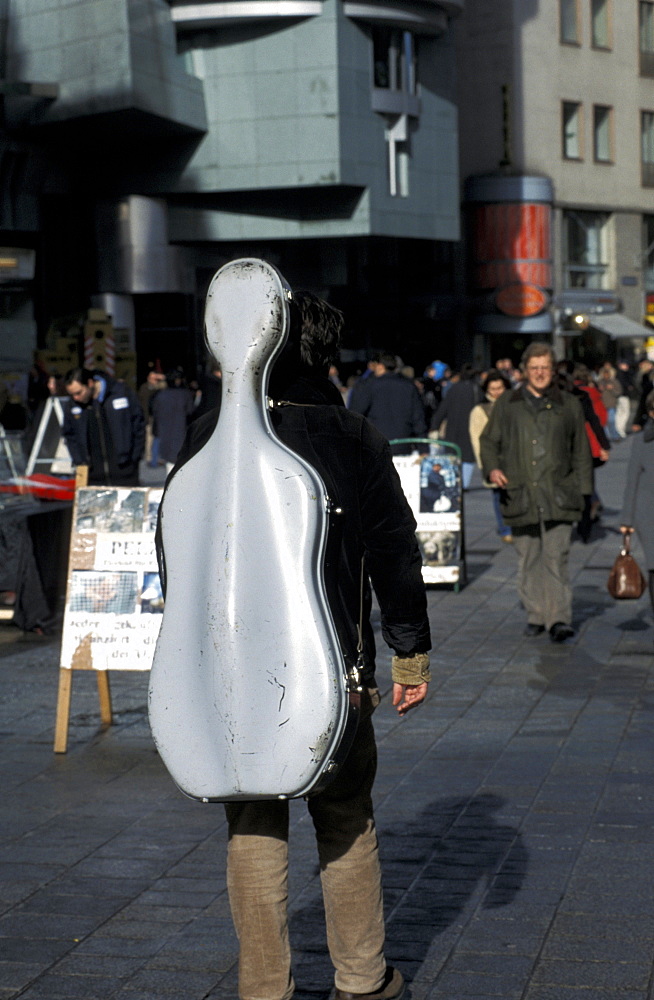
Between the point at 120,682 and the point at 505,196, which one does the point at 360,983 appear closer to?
the point at 120,682

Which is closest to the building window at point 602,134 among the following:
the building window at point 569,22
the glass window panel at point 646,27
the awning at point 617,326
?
the building window at point 569,22

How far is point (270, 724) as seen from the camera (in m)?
3.38

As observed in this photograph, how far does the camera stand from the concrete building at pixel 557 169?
4641cm

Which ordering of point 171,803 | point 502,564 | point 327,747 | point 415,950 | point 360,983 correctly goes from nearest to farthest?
point 327,747 → point 360,983 → point 415,950 → point 171,803 → point 502,564

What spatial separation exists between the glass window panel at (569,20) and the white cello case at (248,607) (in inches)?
1865

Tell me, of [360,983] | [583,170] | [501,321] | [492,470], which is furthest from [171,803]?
[583,170]

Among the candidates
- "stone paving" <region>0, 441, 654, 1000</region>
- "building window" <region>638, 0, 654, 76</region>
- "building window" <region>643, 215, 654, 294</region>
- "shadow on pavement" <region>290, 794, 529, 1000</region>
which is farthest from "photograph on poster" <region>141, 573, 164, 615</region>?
"building window" <region>638, 0, 654, 76</region>

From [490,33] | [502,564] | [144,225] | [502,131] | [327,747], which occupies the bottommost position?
[502,564]

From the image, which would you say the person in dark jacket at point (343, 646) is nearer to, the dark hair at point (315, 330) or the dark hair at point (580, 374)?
the dark hair at point (315, 330)

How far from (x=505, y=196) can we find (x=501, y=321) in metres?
3.72

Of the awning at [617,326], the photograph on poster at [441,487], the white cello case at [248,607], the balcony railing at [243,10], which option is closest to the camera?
the white cello case at [248,607]

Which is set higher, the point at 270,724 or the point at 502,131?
the point at 502,131

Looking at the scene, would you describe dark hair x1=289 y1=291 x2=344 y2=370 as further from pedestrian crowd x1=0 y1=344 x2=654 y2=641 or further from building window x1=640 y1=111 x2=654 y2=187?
building window x1=640 y1=111 x2=654 y2=187

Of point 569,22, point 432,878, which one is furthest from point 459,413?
point 569,22
